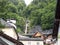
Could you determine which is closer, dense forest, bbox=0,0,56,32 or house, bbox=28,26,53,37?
house, bbox=28,26,53,37

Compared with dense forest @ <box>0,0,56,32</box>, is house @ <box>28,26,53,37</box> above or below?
below

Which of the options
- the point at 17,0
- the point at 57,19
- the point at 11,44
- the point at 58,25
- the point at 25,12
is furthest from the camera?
the point at 17,0

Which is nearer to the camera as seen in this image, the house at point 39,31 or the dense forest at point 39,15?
the house at point 39,31

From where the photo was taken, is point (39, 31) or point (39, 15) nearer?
point (39, 31)

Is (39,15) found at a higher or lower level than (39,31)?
higher

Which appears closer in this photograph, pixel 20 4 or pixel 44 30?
pixel 44 30

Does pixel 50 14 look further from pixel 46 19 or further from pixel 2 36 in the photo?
pixel 2 36

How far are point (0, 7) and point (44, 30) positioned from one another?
30389 millimetres

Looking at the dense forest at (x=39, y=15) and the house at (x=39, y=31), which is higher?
the dense forest at (x=39, y=15)

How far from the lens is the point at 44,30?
8050 centimetres

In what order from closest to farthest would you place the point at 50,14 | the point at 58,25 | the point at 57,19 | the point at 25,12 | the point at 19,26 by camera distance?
the point at 57,19 < the point at 58,25 < the point at 50,14 < the point at 19,26 < the point at 25,12

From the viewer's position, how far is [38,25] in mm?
87938

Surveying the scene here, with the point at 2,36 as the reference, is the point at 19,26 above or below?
below

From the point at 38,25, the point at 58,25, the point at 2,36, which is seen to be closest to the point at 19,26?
the point at 38,25
